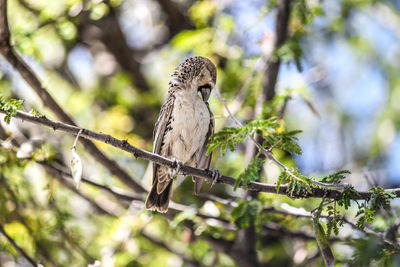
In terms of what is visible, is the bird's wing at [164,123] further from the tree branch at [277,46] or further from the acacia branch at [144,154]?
the tree branch at [277,46]

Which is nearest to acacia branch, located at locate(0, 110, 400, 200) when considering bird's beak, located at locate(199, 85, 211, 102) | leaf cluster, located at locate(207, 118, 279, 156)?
leaf cluster, located at locate(207, 118, 279, 156)

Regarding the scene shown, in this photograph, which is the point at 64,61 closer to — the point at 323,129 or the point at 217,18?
the point at 217,18

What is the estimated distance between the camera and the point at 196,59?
4.69 meters

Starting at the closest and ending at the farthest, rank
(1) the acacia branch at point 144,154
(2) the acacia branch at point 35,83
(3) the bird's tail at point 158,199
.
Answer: (1) the acacia branch at point 144,154
(2) the acacia branch at point 35,83
(3) the bird's tail at point 158,199

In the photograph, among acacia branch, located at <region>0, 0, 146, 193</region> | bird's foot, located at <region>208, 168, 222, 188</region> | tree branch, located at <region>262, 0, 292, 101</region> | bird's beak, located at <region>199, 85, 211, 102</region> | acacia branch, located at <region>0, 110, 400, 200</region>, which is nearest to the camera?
acacia branch, located at <region>0, 110, 400, 200</region>

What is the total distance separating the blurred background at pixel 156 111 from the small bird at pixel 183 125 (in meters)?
0.41

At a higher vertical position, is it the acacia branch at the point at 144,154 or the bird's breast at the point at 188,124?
the bird's breast at the point at 188,124

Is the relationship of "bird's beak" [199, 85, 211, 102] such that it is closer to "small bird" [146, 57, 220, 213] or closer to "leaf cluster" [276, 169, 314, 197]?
"small bird" [146, 57, 220, 213]

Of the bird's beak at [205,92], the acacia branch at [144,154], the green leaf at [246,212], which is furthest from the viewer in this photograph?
the bird's beak at [205,92]

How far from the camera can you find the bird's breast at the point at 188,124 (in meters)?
4.30

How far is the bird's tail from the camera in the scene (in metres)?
4.30

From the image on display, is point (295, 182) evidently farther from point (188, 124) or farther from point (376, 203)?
point (188, 124)

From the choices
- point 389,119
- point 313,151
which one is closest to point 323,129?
point 313,151

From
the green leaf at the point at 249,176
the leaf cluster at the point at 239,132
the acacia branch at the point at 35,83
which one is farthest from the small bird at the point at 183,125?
the green leaf at the point at 249,176
